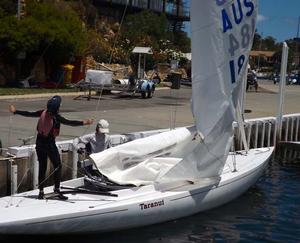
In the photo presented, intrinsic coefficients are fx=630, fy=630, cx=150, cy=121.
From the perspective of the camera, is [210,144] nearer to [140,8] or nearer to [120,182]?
[120,182]

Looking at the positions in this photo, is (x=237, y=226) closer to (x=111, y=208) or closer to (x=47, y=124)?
(x=111, y=208)

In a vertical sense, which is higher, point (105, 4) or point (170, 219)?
point (105, 4)

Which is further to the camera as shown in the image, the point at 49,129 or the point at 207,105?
the point at 207,105

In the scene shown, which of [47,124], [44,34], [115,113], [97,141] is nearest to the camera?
[47,124]

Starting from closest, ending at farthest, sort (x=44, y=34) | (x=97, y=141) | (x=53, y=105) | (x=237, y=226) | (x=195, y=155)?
(x=53, y=105)
(x=237, y=226)
(x=97, y=141)
(x=195, y=155)
(x=44, y=34)

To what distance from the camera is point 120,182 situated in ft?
36.5

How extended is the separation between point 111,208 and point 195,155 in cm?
251

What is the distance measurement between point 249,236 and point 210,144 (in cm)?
191

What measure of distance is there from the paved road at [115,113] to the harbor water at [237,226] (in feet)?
17.4

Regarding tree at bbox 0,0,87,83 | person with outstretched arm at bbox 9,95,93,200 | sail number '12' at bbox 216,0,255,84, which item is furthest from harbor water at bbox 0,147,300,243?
tree at bbox 0,0,87,83

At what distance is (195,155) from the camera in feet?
38.6

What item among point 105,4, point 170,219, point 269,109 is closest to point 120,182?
point 170,219

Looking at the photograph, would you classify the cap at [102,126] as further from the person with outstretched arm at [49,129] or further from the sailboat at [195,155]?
the person with outstretched arm at [49,129]

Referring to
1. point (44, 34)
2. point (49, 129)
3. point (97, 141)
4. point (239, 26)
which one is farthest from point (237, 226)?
point (44, 34)
